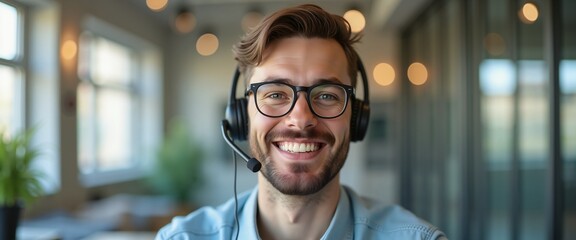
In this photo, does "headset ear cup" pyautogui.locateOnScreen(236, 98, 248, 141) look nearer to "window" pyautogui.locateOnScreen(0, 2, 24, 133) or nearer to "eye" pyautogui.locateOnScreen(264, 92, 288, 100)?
"eye" pyautogui.locateOnScreen(264, 92, 288, 100)

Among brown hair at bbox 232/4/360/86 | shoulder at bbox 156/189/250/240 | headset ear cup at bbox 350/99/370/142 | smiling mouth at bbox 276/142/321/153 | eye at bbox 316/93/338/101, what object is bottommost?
shoulder at bbox 156/189/250/240

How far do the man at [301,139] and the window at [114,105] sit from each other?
4706 millimetres

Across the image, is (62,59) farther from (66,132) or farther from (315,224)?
(315,224)

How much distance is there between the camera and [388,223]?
1.22 meters

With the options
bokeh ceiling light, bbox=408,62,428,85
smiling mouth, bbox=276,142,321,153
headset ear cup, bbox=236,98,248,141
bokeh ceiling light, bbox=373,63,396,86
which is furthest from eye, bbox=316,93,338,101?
bokeh ceiling light, bbox=373,63,396,86

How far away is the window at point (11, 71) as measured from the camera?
4.38m

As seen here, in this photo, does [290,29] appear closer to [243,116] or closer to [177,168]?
[243,116]

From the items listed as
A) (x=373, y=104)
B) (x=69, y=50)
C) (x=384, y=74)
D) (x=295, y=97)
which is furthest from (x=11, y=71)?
(x=384, y=74)

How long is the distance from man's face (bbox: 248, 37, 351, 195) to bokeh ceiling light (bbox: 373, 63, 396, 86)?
6.51 m

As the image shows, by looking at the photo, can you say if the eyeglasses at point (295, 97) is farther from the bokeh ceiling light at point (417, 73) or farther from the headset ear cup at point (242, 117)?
the bokeh ceiling light at point (417, 73)

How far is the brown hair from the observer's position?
1176 millimetres

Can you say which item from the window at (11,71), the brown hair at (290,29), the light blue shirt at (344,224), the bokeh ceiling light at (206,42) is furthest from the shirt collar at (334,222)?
the bokeh ceiling light at (206,42)

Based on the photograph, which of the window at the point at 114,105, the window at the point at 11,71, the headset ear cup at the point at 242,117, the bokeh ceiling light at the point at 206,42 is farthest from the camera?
the bokeh ceiling light at the point at 206,42

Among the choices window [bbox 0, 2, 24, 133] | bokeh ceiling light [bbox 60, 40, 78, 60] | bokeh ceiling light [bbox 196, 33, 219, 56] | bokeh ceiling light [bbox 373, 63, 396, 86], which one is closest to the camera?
window [bbox 0, 2, 24, 133]
